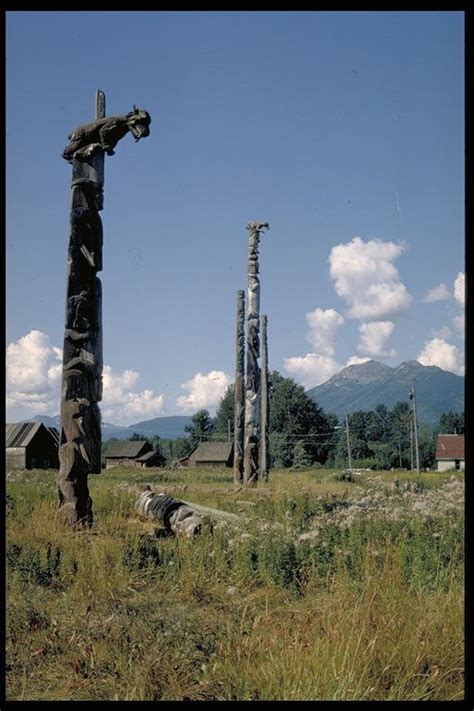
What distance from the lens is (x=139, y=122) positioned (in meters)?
7.86

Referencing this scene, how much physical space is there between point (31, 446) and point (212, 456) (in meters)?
18.9

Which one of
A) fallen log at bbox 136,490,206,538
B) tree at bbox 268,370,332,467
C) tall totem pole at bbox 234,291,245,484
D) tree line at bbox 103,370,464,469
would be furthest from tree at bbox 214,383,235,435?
fallen log at bbox 136,490,206,538

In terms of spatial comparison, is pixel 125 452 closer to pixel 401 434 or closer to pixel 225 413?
pixel 225 413

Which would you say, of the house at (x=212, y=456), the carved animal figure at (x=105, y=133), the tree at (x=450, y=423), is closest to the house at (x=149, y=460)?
the house at (x=212, y=456)

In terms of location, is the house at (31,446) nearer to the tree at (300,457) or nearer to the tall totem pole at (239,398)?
the tall totem pole at (239,398)

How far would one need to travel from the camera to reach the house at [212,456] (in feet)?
173

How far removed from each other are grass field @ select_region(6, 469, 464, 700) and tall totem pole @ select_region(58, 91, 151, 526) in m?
0.63

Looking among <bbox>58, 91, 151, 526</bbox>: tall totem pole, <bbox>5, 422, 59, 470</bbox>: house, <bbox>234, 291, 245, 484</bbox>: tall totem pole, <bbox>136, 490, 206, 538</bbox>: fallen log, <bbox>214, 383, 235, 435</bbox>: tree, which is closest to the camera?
<bbox>58, 91, 151, 526</bbox>: tall totem pole

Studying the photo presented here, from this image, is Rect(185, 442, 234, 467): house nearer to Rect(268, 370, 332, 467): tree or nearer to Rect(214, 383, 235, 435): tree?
→ Rect(268, 370, 332, 467): tree

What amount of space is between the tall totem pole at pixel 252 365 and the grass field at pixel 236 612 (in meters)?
9.45

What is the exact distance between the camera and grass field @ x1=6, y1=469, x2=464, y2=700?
345 cm

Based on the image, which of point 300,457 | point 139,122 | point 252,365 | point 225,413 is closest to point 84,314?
point 139,122

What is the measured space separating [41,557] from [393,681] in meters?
3.85

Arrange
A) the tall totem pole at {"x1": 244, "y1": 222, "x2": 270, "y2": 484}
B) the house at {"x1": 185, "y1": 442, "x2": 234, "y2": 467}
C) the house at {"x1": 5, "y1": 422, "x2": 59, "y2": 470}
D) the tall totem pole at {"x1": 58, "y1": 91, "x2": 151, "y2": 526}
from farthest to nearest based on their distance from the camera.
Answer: the house at {"x1": 185, "y1": 442, "x2": 234, "y2": 467}
the house at {"x1": 5, "y1": 422, "x2": 59, "y2": 470}
the tall totem pole at {"x1": 244, "y1": 222, "x2": 270, "y2": 484}
the tall totem pole at {"x1": 58, "y1": 91, "x2": 151, "y2": 526}
